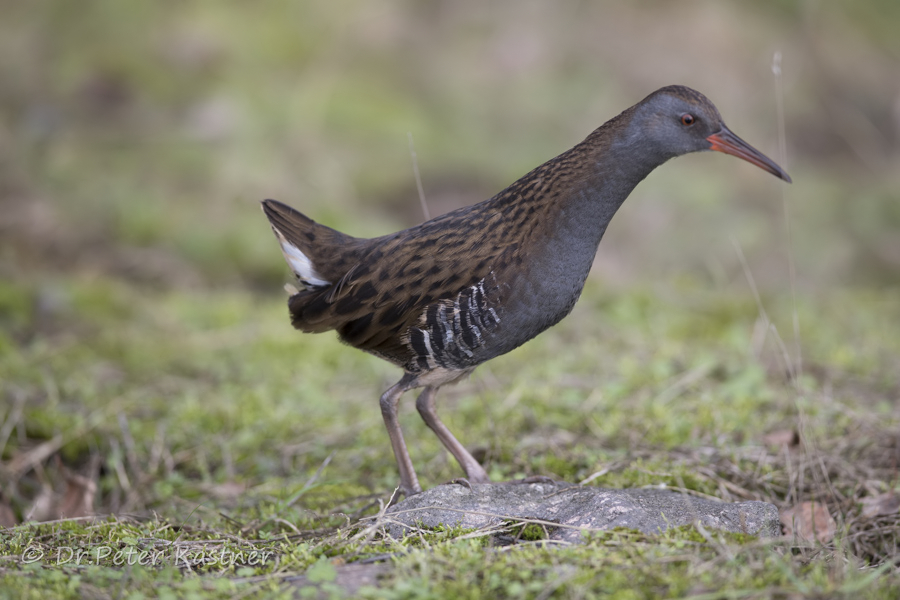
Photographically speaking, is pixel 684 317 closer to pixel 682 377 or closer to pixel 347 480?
pixel 682 377

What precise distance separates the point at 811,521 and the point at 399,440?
5.77ft

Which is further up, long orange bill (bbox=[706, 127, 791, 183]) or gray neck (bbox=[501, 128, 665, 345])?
long orange bill (bbox=[706, 127, 791, 183])

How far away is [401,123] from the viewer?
32.0 feet

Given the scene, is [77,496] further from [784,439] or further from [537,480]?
[784,439]

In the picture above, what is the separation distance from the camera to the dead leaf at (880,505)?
11.2ft

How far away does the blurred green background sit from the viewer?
313 inches

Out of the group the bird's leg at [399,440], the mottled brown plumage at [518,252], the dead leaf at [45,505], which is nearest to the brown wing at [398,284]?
the mottled brown plumage at [518,252]

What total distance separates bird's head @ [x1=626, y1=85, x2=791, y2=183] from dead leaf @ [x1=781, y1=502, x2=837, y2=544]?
1.37 metres

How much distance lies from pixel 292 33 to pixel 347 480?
7.34 metres

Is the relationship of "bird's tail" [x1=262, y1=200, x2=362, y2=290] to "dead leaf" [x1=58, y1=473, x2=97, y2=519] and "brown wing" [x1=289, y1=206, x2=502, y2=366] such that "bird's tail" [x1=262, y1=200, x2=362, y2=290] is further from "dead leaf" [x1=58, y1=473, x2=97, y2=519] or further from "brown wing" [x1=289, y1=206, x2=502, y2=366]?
"dead leaf" [x1=58, y1=473, x2=97, y2=519]

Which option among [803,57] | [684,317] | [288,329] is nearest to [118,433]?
[288,329]

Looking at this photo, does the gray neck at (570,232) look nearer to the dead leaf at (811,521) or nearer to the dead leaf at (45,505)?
the dead leaf at (811,521)

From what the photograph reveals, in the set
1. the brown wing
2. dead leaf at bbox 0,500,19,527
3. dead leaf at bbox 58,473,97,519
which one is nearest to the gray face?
the brown wing

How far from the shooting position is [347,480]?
398 cm
